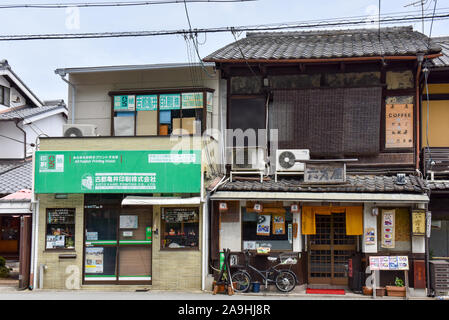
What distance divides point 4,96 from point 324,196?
20.9 metres

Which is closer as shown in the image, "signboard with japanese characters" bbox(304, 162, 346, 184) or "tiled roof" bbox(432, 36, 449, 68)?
"signboard with japanese characters" bbox(304, 162, 346, 184)

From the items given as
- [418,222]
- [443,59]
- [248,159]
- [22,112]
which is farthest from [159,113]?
[22,112]

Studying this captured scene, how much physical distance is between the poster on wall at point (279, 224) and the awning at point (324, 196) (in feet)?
3.40

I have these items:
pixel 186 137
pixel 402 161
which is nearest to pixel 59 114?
pixel 186 137

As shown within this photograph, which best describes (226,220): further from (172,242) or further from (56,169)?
(56,169)

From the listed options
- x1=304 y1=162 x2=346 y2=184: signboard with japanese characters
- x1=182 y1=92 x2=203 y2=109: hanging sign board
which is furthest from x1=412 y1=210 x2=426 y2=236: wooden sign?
x1=182 y1=92 x2=203 y2=109: hanging sign board

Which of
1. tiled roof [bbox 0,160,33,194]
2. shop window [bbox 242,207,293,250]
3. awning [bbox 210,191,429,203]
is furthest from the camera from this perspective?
tiled roof [bbox 0,160,33,194]

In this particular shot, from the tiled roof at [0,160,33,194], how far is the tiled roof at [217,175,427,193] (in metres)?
9.98

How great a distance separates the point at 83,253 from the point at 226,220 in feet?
16.5

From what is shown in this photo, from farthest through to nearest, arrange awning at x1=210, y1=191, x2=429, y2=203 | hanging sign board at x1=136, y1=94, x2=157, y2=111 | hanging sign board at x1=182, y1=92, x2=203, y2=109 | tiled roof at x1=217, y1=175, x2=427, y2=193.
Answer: hanging sign board at x1=136, y1=94, x2=157, y2=111
hanging sign board at x1=182, y1=92, x2=203, y2=109
tiled roof at x1=217, y1=175, x2=427, y2=193
awning at x1=210, y1=191, x2=429, y2=203

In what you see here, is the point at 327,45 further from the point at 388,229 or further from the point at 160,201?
the point at 160,201

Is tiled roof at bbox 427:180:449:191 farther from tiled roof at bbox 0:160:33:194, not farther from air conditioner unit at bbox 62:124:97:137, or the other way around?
tiled roof at bbox 0:160:33:194

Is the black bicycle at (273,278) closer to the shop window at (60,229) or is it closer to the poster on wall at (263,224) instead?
the poster on wall at (263,224)

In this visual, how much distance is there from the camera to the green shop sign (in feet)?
→ 51.6
